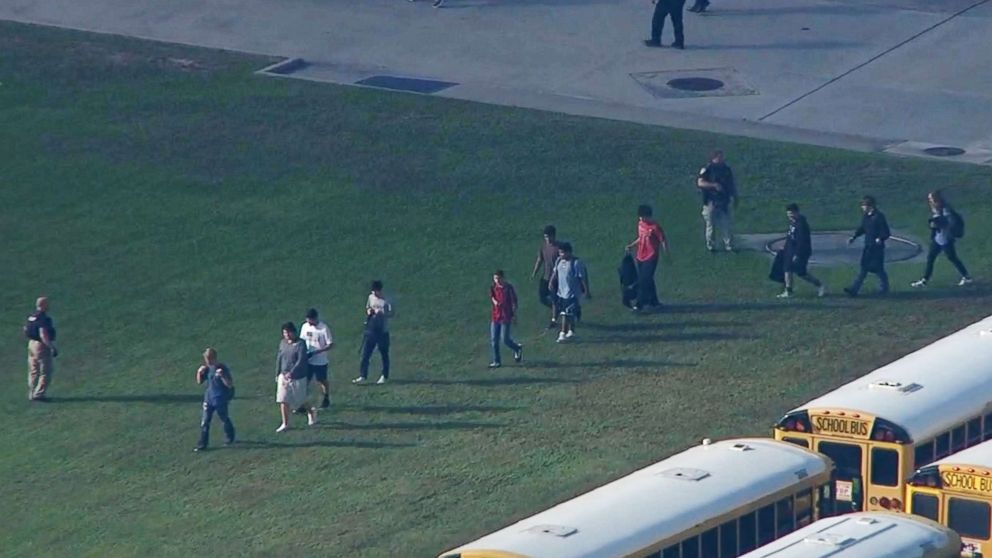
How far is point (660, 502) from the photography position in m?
18.2

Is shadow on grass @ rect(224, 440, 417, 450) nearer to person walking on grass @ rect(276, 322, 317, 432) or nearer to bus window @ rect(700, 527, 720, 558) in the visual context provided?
person walking on grass @ rect(276, 322, 317, 432)

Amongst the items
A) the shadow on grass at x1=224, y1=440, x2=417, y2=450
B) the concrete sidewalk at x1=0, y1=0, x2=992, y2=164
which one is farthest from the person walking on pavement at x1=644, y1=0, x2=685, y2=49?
the shadow on grass at x1=224, y1=440, x2=417, y2=450

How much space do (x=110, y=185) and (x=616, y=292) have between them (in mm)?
10148

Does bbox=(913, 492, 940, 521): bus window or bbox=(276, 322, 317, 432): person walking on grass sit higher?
bbox=(276, 322, 317, 432): person walking on grass

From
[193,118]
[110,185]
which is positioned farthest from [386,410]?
[193,118]

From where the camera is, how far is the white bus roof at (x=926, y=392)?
66.7 ft

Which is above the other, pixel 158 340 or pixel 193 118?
pixel 193 118

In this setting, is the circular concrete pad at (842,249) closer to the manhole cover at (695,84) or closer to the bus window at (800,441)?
the manhole cover at (695,84)

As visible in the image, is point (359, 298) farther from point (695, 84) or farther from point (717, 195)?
point (695, 84)

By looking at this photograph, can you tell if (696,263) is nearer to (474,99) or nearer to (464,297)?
(464,297)

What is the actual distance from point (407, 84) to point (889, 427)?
21.8m

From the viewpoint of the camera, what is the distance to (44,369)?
88.8ft

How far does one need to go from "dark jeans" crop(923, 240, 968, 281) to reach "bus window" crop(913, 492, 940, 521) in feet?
34.0

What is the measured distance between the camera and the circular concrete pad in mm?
31017
